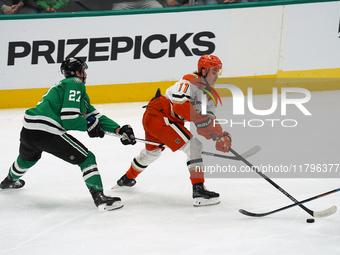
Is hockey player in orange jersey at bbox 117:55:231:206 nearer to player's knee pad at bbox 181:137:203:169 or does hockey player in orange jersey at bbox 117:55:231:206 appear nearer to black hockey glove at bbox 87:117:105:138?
player's knee pad at bbox 181:137:203:169

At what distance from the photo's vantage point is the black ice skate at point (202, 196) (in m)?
2.78

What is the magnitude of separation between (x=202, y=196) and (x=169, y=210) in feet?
0.75

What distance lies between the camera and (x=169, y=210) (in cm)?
275

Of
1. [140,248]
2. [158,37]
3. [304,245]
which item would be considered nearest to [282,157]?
[304,245]

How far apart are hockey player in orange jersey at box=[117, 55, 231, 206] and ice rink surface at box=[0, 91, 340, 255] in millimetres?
201

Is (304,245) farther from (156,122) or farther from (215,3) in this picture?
(215,3)

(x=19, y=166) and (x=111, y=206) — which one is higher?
(x=19, y=166)

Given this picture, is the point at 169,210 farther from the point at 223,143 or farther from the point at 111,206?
the point at 223,143

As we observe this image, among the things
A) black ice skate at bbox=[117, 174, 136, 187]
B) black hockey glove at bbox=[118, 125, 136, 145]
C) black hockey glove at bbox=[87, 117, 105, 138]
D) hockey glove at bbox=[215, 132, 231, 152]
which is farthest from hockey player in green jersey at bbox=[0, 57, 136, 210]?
hockey glove at bbox=[215, 132, 231, 152]

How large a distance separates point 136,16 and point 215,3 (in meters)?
1.01

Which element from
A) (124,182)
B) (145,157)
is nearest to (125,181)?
(124,182)

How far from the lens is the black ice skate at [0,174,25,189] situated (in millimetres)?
3096

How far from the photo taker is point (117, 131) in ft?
9.75

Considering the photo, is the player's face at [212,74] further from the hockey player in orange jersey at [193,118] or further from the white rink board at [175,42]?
the white rink board at [175,42]
